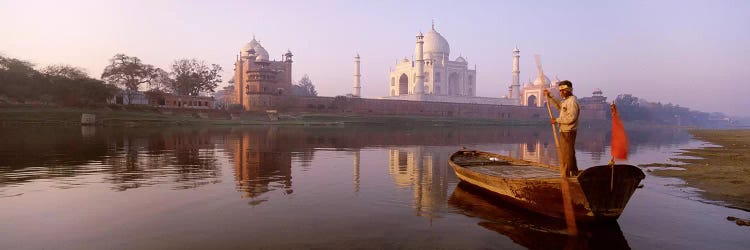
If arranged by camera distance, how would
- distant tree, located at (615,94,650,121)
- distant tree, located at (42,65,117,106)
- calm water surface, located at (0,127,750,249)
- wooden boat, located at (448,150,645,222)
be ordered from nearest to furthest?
calm water surface, located at (0,127,750,249) < wooden boat, located at (448,150,645,222) < distant tree, located at (42,65,117,106) < distant tree, located at (615,94,650,121)

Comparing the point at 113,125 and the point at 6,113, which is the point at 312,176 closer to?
the point at 113,125

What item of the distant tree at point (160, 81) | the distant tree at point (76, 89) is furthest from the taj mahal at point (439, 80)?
the distant tree at point (76, 89)

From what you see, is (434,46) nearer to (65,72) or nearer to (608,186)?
(65,72)

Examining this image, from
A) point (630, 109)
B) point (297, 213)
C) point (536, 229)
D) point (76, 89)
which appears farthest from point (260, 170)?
point (630, 109)

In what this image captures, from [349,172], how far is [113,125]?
3397 cm

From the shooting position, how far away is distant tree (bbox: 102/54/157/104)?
52.7m

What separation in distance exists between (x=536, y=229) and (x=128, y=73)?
55748 millimetres

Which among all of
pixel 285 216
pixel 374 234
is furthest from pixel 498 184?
pixel 285 216

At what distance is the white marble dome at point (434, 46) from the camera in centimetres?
8688

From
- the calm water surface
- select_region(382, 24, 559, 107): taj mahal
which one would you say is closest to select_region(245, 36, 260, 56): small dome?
select_region(382, 24, 559, 107): taj mahal

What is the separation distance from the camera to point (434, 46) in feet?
285

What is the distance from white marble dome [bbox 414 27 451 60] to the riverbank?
80.0 feet

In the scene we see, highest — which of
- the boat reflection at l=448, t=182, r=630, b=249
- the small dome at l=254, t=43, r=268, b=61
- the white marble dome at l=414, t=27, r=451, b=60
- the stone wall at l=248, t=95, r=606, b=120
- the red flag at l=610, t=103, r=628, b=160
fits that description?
the white marble dome at l=414, t=27, r=451, b=60

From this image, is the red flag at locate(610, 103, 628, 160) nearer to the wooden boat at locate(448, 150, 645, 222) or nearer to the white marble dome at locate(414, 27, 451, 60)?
the wooden boat at locate(448, 150, 645, 222)
